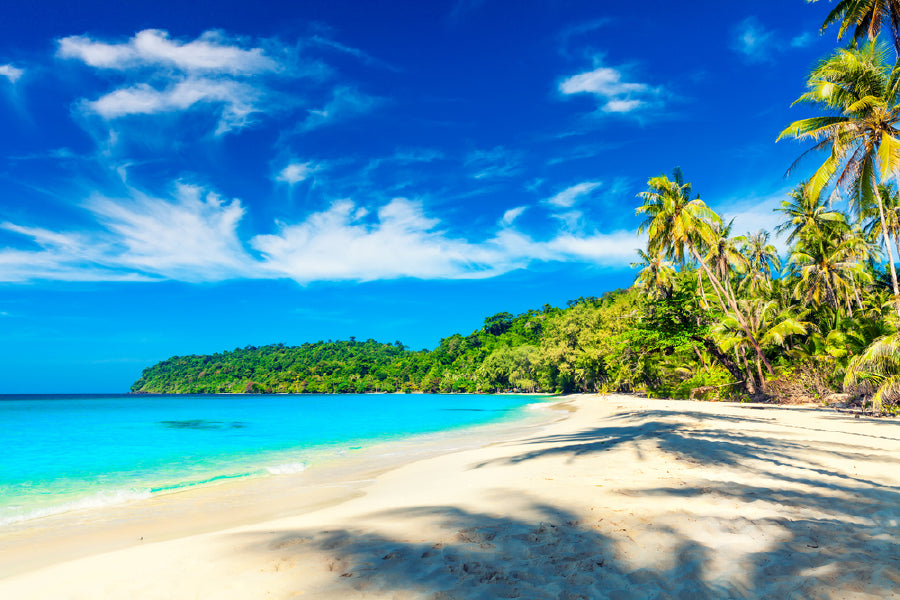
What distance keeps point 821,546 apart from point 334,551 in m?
3.88

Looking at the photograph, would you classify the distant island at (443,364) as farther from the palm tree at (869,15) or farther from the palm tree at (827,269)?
the palm tree at (869,15)

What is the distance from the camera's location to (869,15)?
14406mm

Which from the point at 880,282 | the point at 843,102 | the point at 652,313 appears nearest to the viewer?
the point at 843,102

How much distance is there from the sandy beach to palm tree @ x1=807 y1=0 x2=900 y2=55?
14.8 m

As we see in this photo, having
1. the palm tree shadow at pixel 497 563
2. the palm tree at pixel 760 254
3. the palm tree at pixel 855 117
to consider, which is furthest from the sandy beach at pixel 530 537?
the palm tree at pixel 760 254

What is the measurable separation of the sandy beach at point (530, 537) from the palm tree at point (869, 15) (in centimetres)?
1482

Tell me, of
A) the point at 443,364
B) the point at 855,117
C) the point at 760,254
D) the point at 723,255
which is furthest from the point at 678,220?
the point at 443,364

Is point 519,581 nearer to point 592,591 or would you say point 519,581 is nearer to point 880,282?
point 592,591

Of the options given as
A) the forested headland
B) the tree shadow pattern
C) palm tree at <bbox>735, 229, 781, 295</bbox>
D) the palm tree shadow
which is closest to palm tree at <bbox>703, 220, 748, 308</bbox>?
the forested headland

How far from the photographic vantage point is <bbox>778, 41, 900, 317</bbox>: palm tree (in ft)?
44.2

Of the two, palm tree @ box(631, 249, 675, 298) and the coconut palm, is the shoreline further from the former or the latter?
palm tree @ box(631, 249, 675, 298)

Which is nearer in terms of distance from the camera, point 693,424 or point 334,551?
point 334,551

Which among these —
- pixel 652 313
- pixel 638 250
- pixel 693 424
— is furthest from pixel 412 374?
pixel 693 424

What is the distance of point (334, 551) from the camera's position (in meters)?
3.61
